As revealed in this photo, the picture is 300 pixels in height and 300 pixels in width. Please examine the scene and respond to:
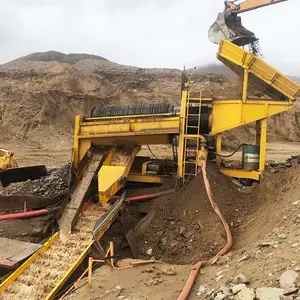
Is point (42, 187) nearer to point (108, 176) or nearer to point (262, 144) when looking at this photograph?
point (108, 176)

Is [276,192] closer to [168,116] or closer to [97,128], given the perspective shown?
[168,116]

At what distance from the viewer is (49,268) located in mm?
5656

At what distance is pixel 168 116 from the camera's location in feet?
26.4

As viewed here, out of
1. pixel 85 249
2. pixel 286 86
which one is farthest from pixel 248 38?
pixel 85 249

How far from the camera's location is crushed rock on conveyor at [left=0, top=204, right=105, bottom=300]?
524 cm

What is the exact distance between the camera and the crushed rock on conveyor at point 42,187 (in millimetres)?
8172

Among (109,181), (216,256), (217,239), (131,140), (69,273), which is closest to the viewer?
(216,256)

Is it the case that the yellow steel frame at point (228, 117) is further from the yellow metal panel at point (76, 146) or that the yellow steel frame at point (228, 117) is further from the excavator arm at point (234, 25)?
the excavator arm at point (234, 25)

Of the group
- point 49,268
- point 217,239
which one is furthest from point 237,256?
point 49,268

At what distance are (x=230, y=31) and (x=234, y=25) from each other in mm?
499

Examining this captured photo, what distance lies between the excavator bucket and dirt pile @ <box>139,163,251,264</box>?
2914mm

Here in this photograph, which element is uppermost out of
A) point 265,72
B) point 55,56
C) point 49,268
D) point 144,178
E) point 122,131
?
point 55,56

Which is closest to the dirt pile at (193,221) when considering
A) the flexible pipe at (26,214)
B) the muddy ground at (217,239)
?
the muddy ground at (217,239)

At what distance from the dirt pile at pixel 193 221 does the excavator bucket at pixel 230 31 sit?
2914mm
